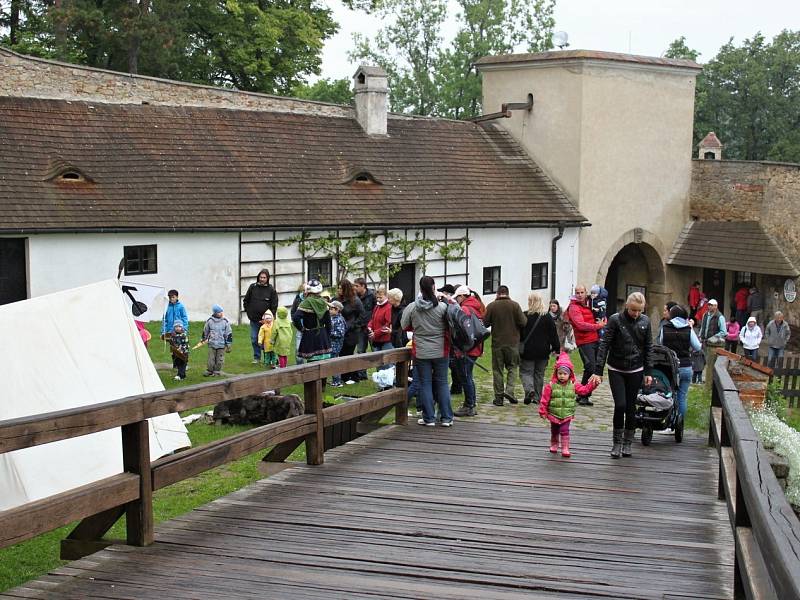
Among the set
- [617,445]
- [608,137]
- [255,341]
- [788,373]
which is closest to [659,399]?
[617,445]

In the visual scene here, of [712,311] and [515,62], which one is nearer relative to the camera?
[712,311]

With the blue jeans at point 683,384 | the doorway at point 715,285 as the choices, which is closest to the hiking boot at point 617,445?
the blue jeans at point 683,384

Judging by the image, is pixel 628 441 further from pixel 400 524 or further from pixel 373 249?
pixel 373 249

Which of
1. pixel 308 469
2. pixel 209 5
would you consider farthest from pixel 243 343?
pixel 209 5

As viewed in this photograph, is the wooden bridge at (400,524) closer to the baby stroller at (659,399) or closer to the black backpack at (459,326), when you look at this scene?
the baby stroller at (659,399)

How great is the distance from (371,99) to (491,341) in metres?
16.0

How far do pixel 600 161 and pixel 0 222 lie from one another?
1715cm

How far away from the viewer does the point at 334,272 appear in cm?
2645

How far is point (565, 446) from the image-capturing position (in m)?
9.35

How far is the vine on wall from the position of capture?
25.8 m

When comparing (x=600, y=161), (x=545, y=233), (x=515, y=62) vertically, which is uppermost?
(x=515, y=62)

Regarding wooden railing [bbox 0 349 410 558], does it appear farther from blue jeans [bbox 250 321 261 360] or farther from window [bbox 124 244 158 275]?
window [bbox 124 244 158 275]

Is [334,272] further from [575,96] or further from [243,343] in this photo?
[575,96]

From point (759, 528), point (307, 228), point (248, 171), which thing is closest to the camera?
point (759, 528)
